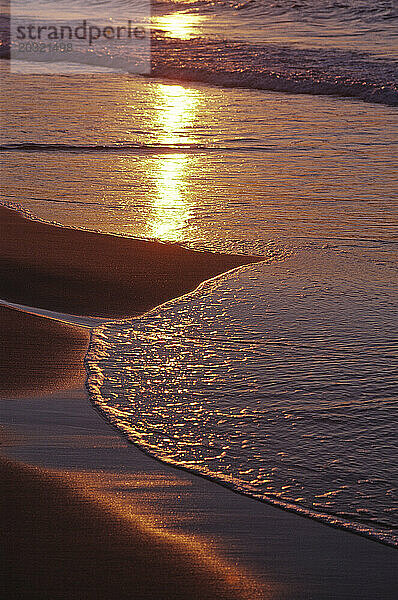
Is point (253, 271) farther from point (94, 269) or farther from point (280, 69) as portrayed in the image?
point (280, 69)

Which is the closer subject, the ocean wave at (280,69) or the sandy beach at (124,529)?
the sandy beach at (124,529)

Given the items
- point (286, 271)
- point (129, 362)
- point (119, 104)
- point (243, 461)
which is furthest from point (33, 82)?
point (243, 461)

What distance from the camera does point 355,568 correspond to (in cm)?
224

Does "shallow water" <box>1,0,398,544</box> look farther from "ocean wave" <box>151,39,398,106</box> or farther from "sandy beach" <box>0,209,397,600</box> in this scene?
"ocean wave" <box>151,39,398,106</box>

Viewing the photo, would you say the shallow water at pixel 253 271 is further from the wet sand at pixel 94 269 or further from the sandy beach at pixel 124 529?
the wet sand at pixel 94 269

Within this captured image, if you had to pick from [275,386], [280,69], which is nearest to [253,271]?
[275,386]

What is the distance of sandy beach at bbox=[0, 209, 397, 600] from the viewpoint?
217 cm

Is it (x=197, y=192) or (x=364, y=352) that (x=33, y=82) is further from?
(x=364, y=352)

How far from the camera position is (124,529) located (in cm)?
239

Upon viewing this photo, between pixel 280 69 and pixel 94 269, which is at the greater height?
pixel 94 269

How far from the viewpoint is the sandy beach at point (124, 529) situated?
217 centimetres

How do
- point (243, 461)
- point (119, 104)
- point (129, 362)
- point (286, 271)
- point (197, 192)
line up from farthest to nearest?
point (119, 104), point (197, 192), point (286, 271), point (129, 362), point (243, 461)

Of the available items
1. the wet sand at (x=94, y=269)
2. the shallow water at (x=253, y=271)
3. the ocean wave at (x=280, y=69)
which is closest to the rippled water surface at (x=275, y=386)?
the shallow water at (x=253, y=271)

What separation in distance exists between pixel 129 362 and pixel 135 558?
140 centimetres
